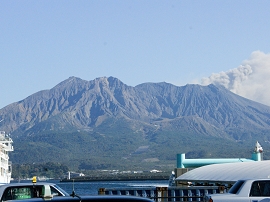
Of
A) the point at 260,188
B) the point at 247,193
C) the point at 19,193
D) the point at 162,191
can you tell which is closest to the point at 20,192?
the point at 19,193

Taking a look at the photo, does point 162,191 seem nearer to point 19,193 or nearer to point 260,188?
point 260,188

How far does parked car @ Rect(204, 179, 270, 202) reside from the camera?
19.5 metres

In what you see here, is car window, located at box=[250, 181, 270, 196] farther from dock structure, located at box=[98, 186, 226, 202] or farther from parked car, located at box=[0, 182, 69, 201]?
dock structure, located at box=[98, 186, 226, 202]

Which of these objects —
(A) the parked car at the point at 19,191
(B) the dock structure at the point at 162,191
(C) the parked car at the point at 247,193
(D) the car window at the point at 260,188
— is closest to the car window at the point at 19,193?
(A) the parked car at the point at 19,191

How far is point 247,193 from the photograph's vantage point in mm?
19859

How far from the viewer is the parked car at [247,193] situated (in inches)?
770

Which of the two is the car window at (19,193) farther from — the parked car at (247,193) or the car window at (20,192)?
the parked car at (247,193)

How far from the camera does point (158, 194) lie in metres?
35.3

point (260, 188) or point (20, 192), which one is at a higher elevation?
point (20, 192)

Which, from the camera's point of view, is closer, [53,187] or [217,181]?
[53,187]

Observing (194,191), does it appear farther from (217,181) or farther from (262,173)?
(217,181)

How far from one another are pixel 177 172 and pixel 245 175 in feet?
112

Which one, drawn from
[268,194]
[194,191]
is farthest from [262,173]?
[268,194]

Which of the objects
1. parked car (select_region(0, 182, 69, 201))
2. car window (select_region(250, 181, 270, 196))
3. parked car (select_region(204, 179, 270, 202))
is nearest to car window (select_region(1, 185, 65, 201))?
Result: parked car (select_region(0, 182, 69, 201))
